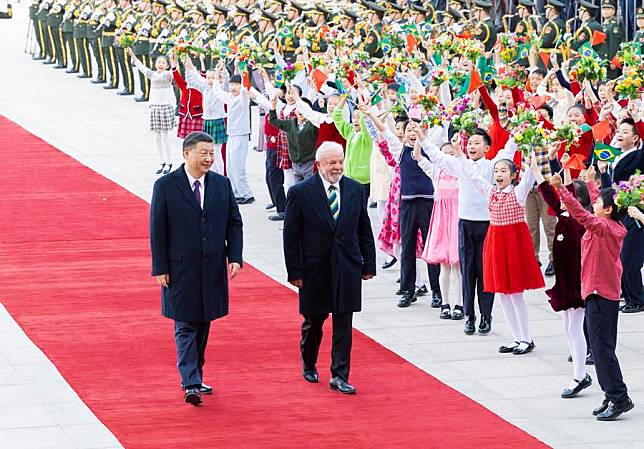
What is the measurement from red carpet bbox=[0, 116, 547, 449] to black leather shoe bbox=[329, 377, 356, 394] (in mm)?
74

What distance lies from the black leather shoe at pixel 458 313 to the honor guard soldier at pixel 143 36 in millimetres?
16655

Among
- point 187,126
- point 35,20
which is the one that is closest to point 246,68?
point 187,126

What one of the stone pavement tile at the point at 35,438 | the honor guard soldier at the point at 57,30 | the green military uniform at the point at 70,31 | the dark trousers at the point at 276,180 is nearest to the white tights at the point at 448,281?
the stone pavement tile at the point at 35,438

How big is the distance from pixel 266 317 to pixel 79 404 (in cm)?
300

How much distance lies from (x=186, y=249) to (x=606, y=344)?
294 centimetres

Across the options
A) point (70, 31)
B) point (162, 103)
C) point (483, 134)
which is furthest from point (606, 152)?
point (70, 31)

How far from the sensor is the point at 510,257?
12.1m

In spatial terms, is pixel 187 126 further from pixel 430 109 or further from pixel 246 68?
pixel 430 109

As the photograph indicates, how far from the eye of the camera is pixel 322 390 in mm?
11109

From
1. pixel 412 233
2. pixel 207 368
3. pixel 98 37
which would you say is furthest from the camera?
pixel 98 37

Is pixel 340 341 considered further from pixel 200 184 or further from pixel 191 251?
pixel 200 184

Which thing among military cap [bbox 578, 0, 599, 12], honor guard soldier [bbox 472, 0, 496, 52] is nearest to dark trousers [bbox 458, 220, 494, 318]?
military cap [bbox 578, 0, 599, 12]

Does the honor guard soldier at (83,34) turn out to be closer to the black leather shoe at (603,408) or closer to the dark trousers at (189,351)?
the dark trousers at (189,351)

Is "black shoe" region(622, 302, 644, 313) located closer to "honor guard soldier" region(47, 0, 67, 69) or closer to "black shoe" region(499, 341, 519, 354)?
"black shoe" region(499, 341, 519, 354)
